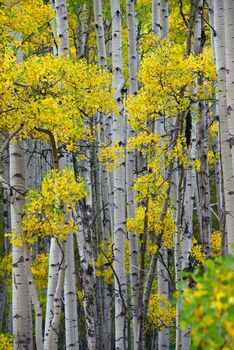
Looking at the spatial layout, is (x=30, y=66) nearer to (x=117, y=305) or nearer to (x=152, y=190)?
(x=152, y=190)

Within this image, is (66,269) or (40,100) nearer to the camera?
(40,100)

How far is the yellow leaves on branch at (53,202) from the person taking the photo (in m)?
6.39

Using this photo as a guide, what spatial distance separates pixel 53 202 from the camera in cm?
655

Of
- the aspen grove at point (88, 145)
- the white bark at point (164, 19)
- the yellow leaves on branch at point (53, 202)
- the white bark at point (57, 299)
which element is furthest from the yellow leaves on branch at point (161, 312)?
the yellow leaves on branch at point (53, 202)

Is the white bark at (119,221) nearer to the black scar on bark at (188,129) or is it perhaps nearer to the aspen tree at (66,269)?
the aspen tree at (66,269)

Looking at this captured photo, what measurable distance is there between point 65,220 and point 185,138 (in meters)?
2.58

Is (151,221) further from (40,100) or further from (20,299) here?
(40,100)

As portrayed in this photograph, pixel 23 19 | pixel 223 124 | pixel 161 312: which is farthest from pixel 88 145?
pixel 161 312

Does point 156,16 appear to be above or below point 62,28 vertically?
above

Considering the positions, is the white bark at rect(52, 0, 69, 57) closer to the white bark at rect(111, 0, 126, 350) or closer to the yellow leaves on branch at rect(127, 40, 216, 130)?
the white bark at rect(111, 0, 126, 350)

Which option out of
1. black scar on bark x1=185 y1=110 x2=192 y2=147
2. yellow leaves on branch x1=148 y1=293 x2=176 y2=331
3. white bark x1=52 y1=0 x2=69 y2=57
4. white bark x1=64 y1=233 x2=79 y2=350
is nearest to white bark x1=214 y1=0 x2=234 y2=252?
black scar on bark x1=185 y1=110 x2=192 y2=147

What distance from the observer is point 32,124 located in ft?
20.8

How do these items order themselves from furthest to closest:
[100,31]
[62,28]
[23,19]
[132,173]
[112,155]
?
[100,31] < [132,173] < [112,155] < [62,28] < [23,19]

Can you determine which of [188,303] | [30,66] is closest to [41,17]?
[30,66]
